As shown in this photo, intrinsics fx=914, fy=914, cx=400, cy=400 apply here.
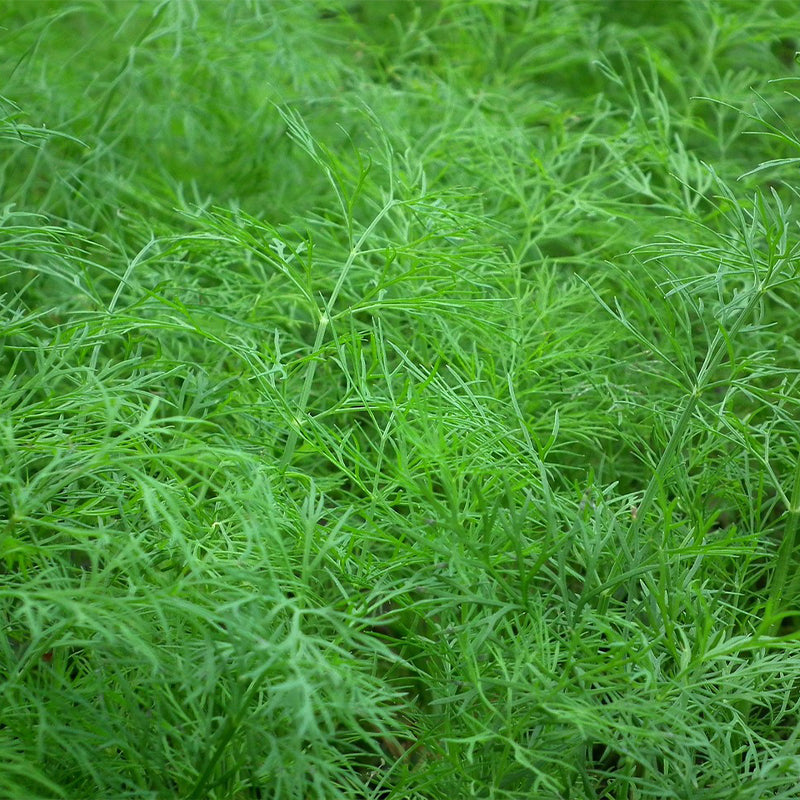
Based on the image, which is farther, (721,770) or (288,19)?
(288,19)

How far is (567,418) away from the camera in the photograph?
1277mm

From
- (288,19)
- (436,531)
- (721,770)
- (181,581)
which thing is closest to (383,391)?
(436,531)

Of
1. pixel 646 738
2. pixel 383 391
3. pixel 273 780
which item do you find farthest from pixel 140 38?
pixel 646 738

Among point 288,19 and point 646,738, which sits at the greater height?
point 288,19

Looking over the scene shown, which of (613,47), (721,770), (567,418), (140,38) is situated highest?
(140,38)

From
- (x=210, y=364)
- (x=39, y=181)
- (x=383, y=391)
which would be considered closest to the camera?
(x=383, y=391)

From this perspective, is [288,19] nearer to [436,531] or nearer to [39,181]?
[39,181]

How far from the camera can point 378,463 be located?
1104 millimetres

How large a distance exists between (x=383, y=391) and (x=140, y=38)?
0.90 meters

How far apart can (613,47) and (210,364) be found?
1.29 m

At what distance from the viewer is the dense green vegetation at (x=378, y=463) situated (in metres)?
0.90

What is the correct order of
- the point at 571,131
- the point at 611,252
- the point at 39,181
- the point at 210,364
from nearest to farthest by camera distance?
the point at 210,364 < the point at 611,252 < the point at 39,181 < the point at 571,131

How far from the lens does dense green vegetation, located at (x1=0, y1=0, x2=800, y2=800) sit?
0.90m

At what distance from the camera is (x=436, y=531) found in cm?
102
